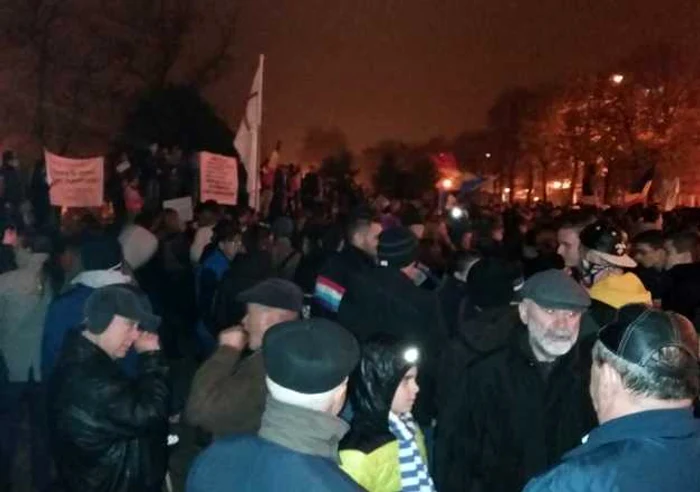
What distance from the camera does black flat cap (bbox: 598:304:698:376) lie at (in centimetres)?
297

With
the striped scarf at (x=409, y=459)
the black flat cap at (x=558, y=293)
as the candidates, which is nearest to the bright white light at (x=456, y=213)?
the black flat cap at (x=558, y=293)

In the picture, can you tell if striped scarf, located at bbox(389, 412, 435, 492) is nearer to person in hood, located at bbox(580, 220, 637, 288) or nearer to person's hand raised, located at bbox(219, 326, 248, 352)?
person's hand raised, located at bbox(219, 326, 248, 352)

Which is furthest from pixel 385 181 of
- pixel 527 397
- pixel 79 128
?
pixel 527 397

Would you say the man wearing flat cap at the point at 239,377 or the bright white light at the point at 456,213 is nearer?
the man wearing flat cap at the point at 239,377

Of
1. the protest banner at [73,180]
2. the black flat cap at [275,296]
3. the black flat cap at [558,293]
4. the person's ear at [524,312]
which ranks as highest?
the black flat cap at [558,293]

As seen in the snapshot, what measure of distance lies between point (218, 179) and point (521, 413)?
10.4 m

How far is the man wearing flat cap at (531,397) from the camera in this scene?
4.95 metres

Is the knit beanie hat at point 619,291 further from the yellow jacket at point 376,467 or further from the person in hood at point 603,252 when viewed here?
the yellow jacket at point 376,467

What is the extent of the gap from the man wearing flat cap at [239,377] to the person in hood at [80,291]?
1.43m

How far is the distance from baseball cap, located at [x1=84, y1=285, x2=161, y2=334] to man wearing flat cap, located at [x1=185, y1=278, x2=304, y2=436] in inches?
14.1

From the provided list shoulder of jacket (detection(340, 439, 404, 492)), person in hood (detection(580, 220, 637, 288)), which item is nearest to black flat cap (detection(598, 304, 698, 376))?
shoulder of jacket (detection(340, 439, 404, 492))

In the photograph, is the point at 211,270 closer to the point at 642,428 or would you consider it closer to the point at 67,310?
the point at 67,310

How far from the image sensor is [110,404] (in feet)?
15.0

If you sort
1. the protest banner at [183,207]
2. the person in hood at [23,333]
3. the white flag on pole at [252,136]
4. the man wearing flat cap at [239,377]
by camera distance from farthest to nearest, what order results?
the protest banner at [183,207]
the white flag on pole at [252,136]
the person in hood at [23,333]
the man wearing flat cap at [239,377]
